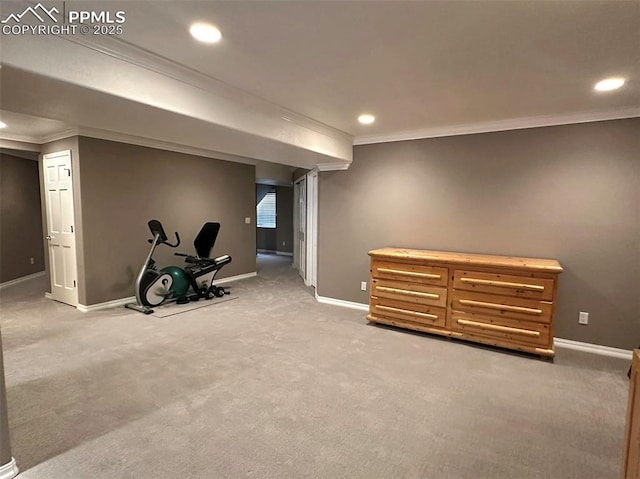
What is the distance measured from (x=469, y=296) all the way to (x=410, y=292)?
619 mm

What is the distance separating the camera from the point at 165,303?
4.94 metres

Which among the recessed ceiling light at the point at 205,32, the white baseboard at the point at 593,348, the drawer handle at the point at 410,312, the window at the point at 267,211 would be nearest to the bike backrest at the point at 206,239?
the drawer handle at the point at 410,312

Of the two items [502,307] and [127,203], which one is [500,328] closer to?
[502,307]

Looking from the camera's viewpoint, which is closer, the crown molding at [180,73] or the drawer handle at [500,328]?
the crown molding at [180,73]

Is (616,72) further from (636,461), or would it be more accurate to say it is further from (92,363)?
(92,363)

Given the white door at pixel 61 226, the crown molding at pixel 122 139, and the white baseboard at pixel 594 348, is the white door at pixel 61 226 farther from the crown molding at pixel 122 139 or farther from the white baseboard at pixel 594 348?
the white baseboard at pixel 594 348

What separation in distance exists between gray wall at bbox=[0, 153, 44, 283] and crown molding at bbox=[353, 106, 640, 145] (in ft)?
20.7

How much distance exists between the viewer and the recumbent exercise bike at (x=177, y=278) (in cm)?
462

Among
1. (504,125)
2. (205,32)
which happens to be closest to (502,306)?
(504,125)

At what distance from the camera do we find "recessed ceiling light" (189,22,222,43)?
192 cm

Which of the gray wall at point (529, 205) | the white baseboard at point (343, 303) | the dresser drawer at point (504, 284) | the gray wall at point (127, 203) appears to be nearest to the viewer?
the dresser drawer at point (504, 284)

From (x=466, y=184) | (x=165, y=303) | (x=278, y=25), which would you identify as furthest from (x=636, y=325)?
(x=165, y=303)

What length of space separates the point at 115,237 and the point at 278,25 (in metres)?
4.05

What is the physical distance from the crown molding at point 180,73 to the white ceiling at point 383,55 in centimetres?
1
